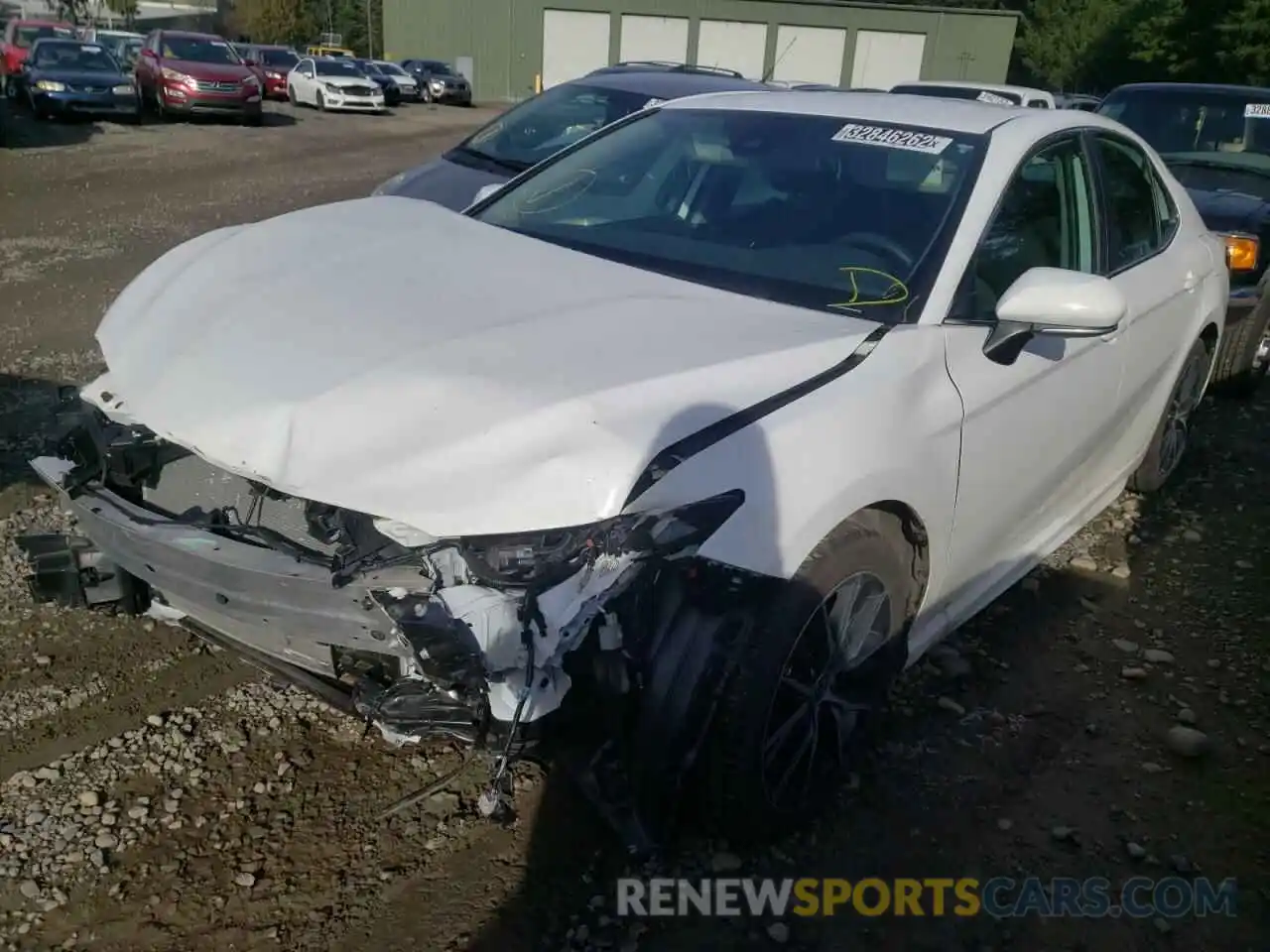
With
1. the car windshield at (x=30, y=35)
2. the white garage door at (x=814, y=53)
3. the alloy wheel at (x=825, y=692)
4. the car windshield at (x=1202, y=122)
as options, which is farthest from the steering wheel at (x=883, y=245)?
the white garage door at (x=814, y=53)

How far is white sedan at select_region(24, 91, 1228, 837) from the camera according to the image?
2.23 meters

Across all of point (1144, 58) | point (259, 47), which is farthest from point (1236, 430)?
point (1144, 58)

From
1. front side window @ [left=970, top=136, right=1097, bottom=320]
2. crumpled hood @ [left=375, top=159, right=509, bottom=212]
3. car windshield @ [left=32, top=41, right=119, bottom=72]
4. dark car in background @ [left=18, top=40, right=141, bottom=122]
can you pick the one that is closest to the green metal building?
car windshield @ [left=32, top=41, right=119, bottom=72]

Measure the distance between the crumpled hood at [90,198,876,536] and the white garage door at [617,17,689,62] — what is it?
39602 mm

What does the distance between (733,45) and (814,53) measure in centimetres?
319

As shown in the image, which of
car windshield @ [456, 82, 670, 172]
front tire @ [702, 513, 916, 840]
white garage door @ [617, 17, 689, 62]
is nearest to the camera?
front tire @ [702, 513, 916, 840]

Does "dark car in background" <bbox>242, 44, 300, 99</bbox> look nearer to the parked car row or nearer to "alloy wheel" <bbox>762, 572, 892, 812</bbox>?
the parked car row

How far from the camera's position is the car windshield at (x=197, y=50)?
66.9 ft

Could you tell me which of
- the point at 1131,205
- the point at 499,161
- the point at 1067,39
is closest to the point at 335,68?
the point at 499,161

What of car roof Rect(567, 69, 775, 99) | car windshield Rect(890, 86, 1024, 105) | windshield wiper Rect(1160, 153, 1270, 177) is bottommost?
windshield wiper Rect(1160, 153, 1270, 177)

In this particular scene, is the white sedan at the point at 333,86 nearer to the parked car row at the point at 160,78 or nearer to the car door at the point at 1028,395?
the parked car row at the point at 160,78

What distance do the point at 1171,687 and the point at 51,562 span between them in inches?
139

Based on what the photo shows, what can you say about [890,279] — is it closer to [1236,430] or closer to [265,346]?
[265,346]

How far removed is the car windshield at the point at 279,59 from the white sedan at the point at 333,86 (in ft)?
7.79
